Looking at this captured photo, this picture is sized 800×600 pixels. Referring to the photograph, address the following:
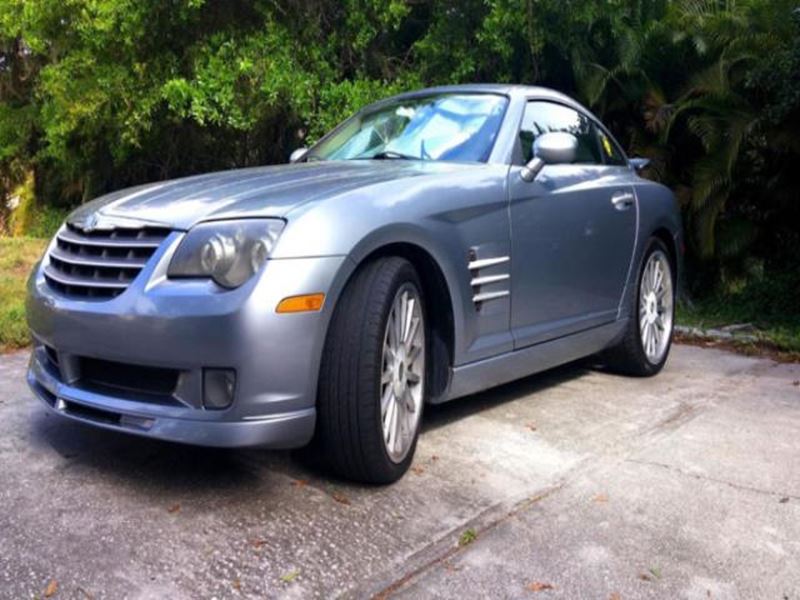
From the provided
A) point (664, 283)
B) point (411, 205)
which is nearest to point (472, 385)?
point (411, 205)

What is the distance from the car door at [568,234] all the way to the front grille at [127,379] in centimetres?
169

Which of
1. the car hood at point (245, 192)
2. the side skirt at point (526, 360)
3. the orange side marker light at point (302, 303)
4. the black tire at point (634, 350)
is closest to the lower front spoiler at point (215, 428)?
the orange side marker light at point (302, 303)

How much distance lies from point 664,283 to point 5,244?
26.1ft

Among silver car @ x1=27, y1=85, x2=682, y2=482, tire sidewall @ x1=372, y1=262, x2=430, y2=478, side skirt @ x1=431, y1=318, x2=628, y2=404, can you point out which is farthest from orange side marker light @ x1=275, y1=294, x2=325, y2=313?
side skirt @ x1=431, y1=318, x2=628, y2=404

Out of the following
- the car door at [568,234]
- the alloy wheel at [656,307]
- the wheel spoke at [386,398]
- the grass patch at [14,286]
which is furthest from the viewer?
the grass patch at [14,286]

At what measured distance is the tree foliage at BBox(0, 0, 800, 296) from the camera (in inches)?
333

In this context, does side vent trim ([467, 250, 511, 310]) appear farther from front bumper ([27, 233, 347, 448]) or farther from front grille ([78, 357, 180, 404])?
front grille ([78, 357, 180, 404])

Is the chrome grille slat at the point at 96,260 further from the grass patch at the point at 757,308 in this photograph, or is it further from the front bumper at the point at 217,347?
the grass patch at the point at 757,308

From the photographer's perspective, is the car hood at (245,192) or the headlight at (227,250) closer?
the headlight at (227,250)

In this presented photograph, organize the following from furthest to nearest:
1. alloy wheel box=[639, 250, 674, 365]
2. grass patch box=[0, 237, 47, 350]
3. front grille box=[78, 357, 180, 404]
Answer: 1. grass patch box=[0, 237, 47, 350]
2. alloy wheel box=[639, 250, 674, 365]
3. front grille box=[78, 357, 180, 404]

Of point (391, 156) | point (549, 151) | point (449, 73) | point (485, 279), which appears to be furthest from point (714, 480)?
point (449, 73)

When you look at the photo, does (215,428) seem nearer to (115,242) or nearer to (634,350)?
(115,242)

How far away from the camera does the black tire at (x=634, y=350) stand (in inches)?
218

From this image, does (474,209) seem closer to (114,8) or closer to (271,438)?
(271,438)
